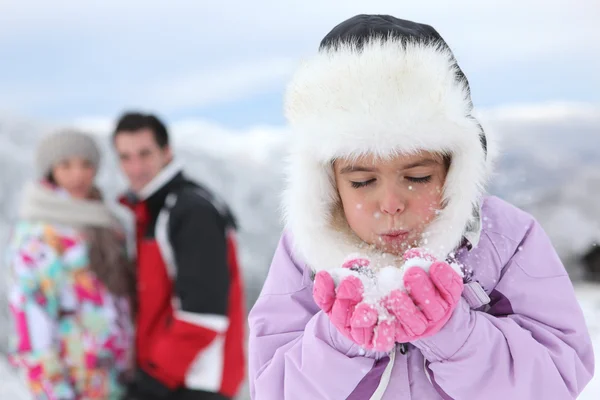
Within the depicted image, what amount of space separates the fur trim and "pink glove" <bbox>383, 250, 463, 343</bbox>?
4.7 inches

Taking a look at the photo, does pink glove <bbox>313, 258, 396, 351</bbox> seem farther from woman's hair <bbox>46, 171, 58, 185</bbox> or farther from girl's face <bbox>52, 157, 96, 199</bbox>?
woman's hair <bbox>46, 171, 58, 185</bbox>

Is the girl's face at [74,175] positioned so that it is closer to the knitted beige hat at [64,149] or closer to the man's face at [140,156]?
the knitted beige hat at [64,149]

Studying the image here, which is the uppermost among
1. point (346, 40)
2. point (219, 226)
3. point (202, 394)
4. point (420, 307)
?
point (346, 40)

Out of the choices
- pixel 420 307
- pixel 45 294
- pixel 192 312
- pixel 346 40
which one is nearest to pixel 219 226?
pixel 192 312

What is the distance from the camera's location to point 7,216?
17.2 ft

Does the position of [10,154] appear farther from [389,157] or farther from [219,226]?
[389,157]

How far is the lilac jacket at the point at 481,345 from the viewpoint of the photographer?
3.62ft

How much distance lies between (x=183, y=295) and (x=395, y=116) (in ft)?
5.66

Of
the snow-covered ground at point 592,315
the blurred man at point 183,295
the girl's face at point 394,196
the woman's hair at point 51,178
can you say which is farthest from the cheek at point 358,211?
the woman's hair at point 51,178

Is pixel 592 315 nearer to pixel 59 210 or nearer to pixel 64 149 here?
pixel 59 210

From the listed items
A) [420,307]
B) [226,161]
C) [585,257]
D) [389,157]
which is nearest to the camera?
[420,307]

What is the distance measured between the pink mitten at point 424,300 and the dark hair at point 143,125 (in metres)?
2.22

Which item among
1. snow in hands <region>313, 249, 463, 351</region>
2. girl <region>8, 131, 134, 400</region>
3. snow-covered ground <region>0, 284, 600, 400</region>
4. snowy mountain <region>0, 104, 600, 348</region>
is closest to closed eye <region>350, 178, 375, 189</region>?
snow in hands <region>313, 249, 463, 351</region>

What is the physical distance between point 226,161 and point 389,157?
4849mm
